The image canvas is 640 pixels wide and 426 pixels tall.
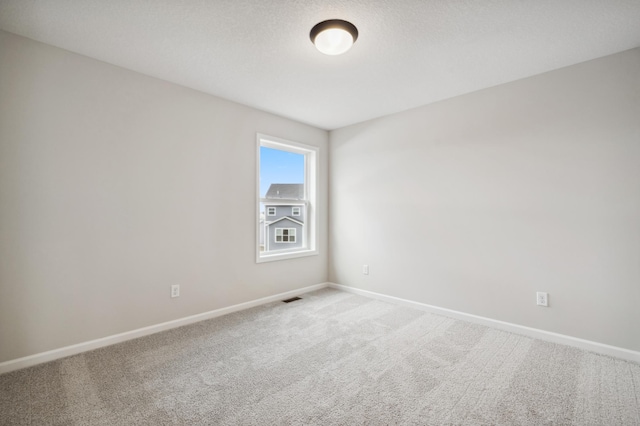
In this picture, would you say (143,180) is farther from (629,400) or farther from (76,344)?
(629,400)

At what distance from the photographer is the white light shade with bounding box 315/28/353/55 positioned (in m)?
2.00

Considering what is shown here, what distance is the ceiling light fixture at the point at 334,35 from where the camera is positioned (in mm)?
1957

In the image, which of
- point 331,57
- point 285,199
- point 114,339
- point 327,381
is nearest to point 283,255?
point 285,199

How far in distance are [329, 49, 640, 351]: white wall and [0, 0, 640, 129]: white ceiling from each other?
13.5 inches

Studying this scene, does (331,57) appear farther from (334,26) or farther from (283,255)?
(283,255)

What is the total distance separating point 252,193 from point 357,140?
1.71m

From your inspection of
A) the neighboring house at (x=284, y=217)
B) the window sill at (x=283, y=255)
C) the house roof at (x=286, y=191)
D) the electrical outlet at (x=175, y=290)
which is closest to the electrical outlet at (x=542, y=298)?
the window sill at (x=283, y=255)

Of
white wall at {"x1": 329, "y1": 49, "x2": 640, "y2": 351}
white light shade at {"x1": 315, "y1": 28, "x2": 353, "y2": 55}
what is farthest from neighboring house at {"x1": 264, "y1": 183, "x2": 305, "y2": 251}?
white light shade at {"x1": 315, "y1": 28, "x2": 353, "y2": 55}

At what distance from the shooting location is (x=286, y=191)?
4211mm

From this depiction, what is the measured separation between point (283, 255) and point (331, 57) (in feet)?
8.12

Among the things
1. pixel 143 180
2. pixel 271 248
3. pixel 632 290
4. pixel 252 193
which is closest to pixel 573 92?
pixel 632 290

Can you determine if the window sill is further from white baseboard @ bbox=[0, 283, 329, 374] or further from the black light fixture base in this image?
the black light fixture base

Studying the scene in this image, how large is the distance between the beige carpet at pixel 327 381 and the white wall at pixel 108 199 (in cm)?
39

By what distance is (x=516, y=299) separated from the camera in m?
2.83
